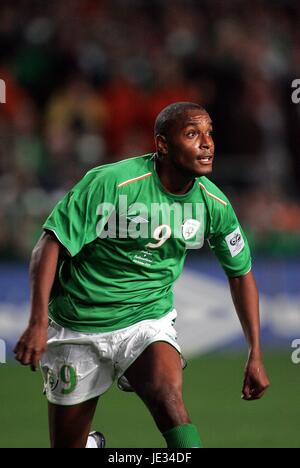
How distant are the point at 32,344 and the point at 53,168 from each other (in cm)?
631

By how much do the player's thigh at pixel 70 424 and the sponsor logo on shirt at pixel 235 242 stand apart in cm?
107

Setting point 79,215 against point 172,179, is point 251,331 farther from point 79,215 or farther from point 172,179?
point 79,215

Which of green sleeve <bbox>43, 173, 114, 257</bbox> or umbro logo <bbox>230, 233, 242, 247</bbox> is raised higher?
green sleeve <bbox>43, 173, 114, 257</bbox>

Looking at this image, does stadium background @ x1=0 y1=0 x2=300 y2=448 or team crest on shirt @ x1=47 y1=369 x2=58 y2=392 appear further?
stadium background @ x1=0 y1=0 x2=300 y2=448

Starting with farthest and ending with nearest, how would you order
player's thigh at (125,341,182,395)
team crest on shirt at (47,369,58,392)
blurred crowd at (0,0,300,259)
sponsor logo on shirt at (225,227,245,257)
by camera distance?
1. blurred crowd at (0,0,300,259)
2. sponsor logo on shirt at (225,227,245,257)
3. team crest on shirt at (47,369,58,392)
4. player's thigh at (125,341,182,395)

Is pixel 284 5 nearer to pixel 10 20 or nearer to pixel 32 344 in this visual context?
pixel 10 20

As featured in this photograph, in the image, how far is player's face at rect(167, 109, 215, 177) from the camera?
17.3 feet

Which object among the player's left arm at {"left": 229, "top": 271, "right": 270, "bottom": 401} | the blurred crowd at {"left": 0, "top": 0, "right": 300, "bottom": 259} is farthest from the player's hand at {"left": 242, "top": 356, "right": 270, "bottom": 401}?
the blurred crowd at {"left": 0, "top": 0, "right": 300, "bottom": 259}

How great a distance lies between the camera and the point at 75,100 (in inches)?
456

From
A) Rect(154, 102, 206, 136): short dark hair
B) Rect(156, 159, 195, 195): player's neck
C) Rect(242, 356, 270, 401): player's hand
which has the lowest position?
Rect(242, 356, 270, 401): player's hand

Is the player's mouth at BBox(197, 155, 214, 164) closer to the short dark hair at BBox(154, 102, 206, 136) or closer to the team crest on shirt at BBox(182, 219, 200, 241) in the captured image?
the short dark hair at BBox(154, 102, 206, 136)

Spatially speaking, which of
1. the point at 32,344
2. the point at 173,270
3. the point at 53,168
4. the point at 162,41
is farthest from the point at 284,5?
the point at 32,344

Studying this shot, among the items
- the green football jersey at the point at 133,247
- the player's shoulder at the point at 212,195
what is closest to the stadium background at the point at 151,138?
the green football jersey at the point at 133,247

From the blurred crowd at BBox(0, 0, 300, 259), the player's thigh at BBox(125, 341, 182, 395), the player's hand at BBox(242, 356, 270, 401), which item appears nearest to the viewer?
the player's thigh at BBox(125, 341, 182, 395)
